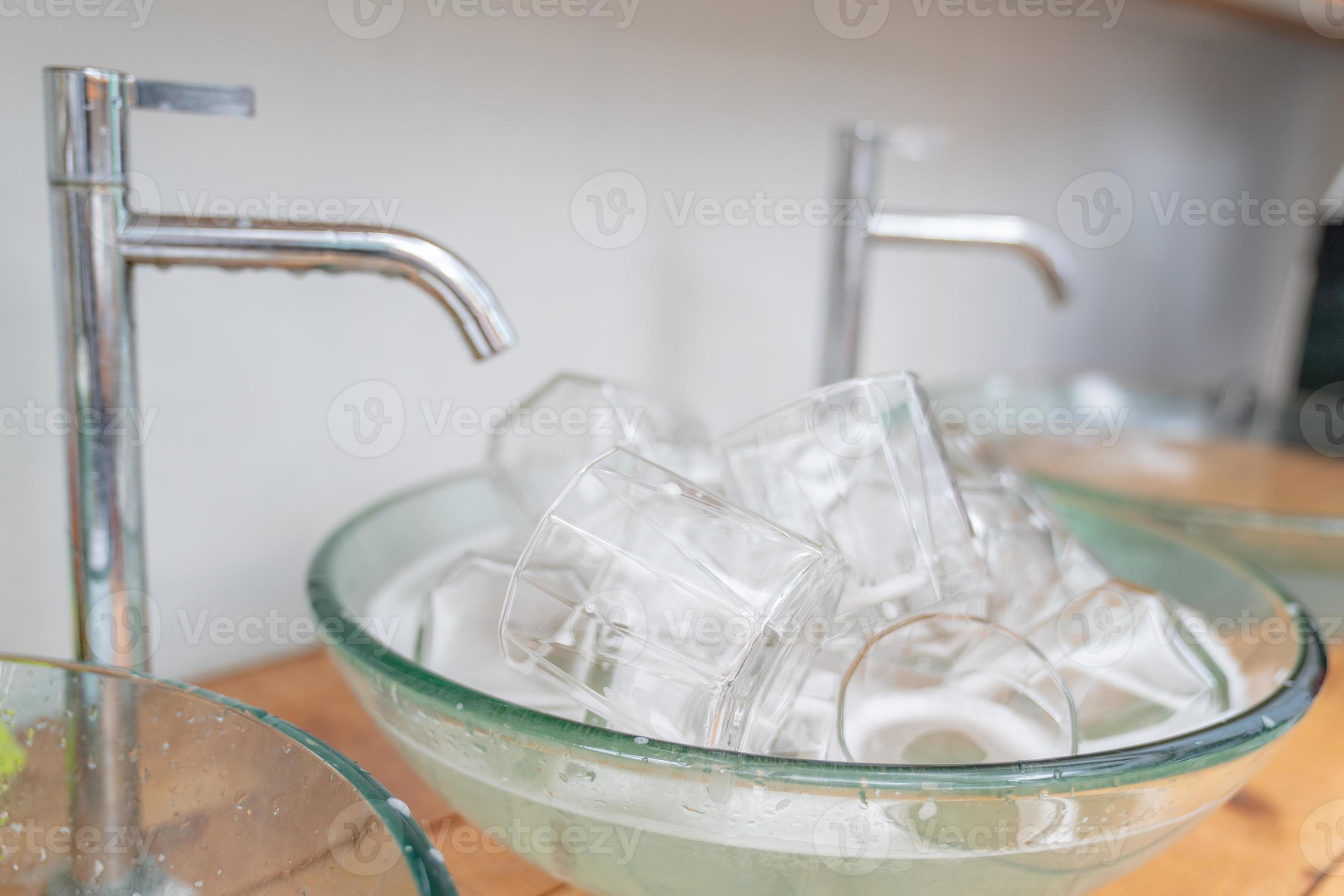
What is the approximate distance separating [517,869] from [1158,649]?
0.32 m

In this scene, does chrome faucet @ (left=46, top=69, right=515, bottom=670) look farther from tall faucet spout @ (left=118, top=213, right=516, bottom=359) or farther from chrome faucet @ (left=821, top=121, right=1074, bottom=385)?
chrome faucet @ (left=821, top=121, right=1074, bottom=385)

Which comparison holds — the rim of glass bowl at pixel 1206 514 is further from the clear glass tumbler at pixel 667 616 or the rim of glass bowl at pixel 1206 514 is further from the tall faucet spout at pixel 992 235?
the clear glass tumbler at pixel 667 616

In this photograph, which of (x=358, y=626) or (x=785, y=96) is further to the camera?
(x=785, y=96)

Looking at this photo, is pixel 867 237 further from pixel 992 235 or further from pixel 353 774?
pixel 353 774

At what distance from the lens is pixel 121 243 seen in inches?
17.1

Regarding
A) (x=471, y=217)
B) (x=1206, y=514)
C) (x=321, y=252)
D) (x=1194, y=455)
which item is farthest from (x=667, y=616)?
(x=1194, y=455)

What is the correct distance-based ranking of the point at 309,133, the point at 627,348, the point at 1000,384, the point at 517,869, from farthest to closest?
the point at 1000,384 < the point at 627,348 < the point at 309,133 < the point at 517,869

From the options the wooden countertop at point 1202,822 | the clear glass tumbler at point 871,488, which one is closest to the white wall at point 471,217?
the wooden countertop at point 1202,822

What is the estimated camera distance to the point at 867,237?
0.78m

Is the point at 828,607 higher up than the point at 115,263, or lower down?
lower down

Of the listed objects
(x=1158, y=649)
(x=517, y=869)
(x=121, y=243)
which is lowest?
(x=517, y=869)

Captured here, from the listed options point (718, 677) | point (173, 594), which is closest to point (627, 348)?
point (173, 594)

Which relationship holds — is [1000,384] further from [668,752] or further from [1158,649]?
[668,752]

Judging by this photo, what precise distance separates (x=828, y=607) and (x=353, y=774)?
0.19 meters
